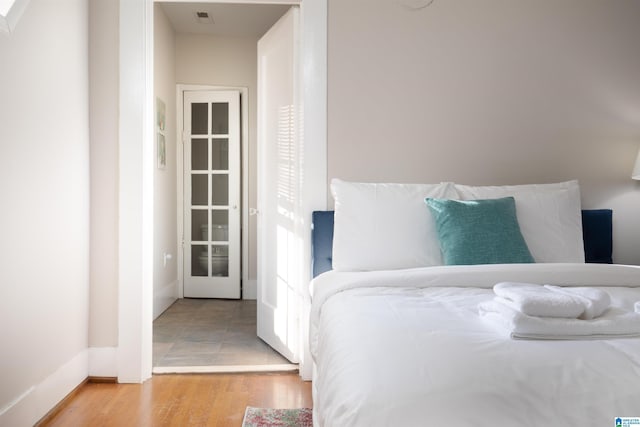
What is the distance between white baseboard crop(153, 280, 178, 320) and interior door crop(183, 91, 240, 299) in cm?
20

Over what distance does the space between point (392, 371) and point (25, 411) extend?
5.95 ft

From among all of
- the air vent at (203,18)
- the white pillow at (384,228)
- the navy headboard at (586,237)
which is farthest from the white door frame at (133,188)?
the air vent at (203,18)

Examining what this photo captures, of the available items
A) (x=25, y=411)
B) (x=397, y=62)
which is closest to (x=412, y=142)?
(x=397, y=62)

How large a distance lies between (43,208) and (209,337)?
1706mm

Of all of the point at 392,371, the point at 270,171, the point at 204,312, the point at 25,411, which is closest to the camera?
the point at 392,371

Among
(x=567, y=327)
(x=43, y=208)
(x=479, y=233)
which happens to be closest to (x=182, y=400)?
(x=43, y=208)

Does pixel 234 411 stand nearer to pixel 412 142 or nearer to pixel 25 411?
pixel 25 411

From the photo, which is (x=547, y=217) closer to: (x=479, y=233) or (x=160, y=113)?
(x=479, y=233)

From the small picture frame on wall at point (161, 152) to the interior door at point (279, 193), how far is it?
1.33 meters

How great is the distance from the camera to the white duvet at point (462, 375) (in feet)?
3.04

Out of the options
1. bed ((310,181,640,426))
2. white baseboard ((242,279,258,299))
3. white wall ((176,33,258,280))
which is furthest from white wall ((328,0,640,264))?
white baseboard ((242,279,258,299))

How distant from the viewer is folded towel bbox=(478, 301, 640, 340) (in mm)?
1171

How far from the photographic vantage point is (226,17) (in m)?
4.67

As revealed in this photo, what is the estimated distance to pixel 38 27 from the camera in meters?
2.21
